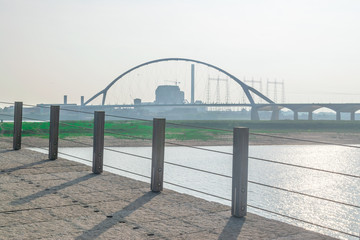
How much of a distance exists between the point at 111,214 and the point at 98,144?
2738 millimetres

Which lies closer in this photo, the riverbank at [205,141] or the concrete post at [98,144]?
the concrete post at [98,144]

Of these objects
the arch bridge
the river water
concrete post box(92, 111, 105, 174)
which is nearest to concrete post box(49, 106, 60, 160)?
concrete post box(92, 111, 105, 174)

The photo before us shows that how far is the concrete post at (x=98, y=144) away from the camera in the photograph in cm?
701

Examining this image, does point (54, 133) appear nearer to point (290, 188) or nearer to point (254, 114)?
point (290, 188)

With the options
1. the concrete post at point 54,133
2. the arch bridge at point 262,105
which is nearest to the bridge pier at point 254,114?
the arch bridge at point 262,105

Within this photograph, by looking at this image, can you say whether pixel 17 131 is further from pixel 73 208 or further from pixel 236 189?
pixel 236 189

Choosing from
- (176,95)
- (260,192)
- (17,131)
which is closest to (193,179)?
(260,192)

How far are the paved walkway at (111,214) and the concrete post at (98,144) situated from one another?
1.50ft

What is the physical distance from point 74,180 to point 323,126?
7662cm

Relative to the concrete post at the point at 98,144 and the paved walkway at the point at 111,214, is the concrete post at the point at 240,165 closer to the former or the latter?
the paved walkway at the point at 111,214

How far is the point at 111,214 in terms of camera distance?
4531mm

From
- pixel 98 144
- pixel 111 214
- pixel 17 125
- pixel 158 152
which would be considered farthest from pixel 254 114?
pixel 111 214

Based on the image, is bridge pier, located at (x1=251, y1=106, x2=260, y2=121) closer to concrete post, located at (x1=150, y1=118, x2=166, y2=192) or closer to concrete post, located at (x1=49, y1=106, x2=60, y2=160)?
concrete post, located at (x1=49, y1=106, x2=60, y2=160)

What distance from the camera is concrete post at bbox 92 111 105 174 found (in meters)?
7.01
